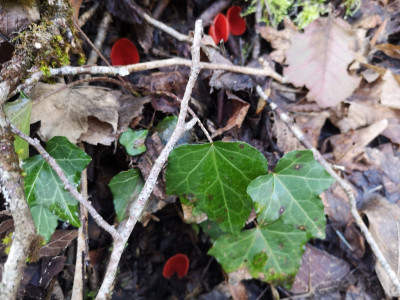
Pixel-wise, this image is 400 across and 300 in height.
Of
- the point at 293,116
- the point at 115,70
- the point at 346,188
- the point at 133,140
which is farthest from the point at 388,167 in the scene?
the point at 115,70

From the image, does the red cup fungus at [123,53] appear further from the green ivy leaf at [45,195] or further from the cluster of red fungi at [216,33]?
the green ivy leaf at [45,195]

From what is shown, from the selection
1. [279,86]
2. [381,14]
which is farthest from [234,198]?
[381,14]

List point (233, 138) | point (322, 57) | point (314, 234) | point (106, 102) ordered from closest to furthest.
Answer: point (314, 234), point (106, 102), point (233, 138), point (322, 57)

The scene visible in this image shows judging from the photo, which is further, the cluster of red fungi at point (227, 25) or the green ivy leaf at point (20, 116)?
the cluster of red fungi at point (227, 25)

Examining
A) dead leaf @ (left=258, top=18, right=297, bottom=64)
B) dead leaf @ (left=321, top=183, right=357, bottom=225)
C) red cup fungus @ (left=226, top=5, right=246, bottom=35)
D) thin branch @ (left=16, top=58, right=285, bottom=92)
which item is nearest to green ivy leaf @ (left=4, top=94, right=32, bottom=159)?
thin branch @ (left=16, top=58, right=285, bottom=92)

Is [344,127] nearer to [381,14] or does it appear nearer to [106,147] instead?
[381,14]

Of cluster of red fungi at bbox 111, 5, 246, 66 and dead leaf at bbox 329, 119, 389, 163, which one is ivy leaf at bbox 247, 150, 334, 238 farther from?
cluster of red fungi at bbox 111, 5, 246, 66

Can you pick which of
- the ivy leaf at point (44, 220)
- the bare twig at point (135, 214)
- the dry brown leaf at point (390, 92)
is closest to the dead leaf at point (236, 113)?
the bare twig at point (135, 214)
